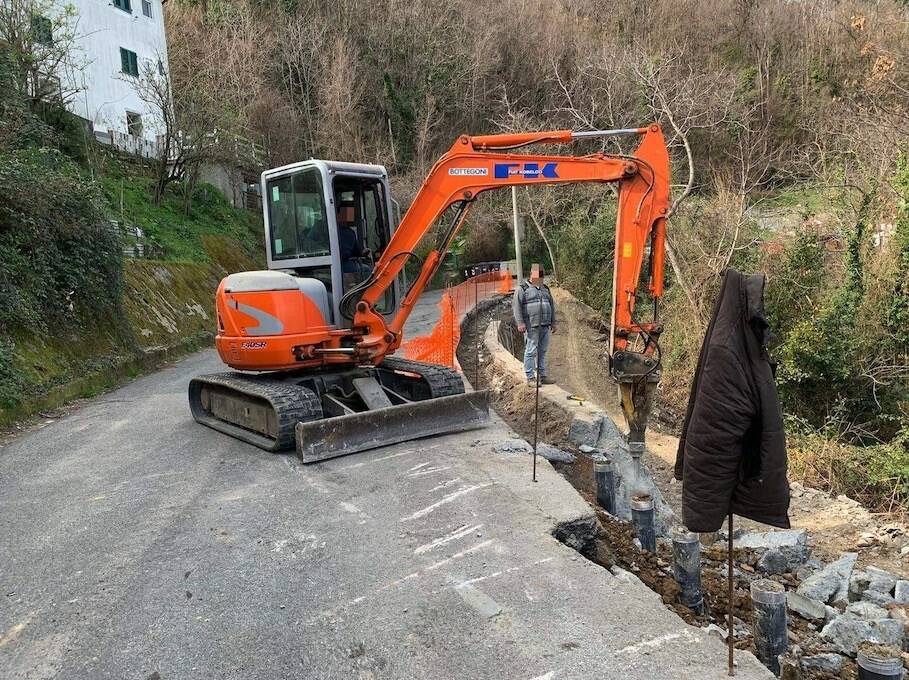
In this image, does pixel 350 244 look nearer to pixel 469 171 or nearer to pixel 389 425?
pixel 469 171

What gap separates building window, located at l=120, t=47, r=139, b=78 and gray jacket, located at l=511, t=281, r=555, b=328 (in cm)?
2137

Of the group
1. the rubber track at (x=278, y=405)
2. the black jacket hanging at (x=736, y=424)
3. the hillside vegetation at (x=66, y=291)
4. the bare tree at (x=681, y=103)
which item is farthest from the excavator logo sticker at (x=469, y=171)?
the bare tree at (x=681, y=103)

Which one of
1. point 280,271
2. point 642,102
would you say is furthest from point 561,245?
point 280,271

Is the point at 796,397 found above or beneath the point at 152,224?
beneath

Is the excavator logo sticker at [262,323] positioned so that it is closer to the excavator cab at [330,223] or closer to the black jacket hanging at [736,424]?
the excavator cab at [330,223]

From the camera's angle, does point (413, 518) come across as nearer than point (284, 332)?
Yes

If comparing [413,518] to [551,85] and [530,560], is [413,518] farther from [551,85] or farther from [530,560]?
[551,85]

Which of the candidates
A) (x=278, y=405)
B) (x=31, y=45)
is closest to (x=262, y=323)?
(x=278, y=405)

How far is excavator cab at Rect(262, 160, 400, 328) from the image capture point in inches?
267

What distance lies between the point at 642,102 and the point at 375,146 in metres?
16.8

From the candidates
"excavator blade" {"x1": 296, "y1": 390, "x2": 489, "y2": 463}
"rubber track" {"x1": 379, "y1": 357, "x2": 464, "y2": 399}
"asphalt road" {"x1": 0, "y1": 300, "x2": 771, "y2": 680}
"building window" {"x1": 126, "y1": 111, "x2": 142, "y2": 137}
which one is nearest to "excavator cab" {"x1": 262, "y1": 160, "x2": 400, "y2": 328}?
"rubber track" {"x1": 379, "y1": 357, "x2": 464, "y2": 399}

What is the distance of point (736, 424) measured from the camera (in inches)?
113

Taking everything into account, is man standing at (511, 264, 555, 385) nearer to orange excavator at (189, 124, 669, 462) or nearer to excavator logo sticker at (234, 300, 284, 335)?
orange excavator at (189, 124, 669, 462)

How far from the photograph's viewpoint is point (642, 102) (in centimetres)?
2028
